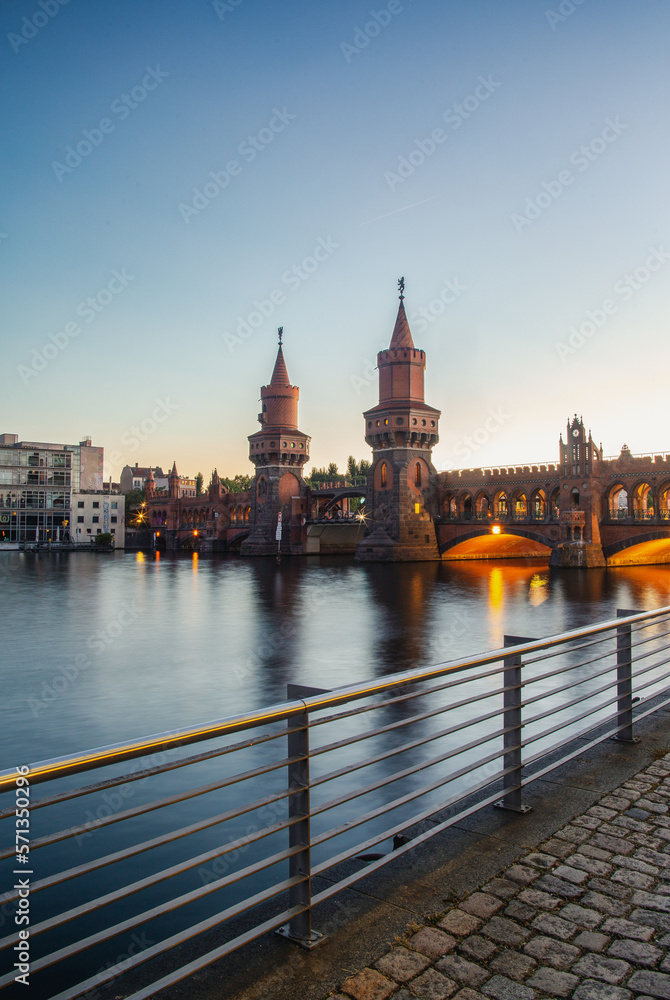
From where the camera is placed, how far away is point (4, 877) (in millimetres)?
7199

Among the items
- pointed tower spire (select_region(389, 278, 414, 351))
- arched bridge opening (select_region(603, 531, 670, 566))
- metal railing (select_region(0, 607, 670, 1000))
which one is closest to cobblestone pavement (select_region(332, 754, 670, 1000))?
metal railing (select_region(0, 607, 670, 1000))

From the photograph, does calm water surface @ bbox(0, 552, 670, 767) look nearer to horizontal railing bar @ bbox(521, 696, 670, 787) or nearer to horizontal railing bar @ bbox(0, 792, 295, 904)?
horizontal railing bar @ bbox(521, 696, 670, 787)

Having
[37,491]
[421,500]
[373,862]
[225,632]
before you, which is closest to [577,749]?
[373,862]

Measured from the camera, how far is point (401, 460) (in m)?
61.7

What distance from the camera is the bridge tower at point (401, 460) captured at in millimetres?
61156

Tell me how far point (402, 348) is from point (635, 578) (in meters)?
29.5

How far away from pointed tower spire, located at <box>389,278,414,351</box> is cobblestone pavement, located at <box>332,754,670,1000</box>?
6015 centimetres

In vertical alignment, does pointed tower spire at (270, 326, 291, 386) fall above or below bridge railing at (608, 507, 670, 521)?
above

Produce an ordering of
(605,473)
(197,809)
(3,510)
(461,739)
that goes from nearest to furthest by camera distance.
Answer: (197,809)
(461,739)
(605,473)
(3,510)

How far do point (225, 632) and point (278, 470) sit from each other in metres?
51.3

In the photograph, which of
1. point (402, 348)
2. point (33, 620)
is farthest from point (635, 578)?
point (33, 620)

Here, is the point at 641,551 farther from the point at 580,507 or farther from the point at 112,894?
the point at 112,894

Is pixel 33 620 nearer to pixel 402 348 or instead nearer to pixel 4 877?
pixel 4 877

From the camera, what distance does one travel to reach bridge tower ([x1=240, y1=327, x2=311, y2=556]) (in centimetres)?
7525
